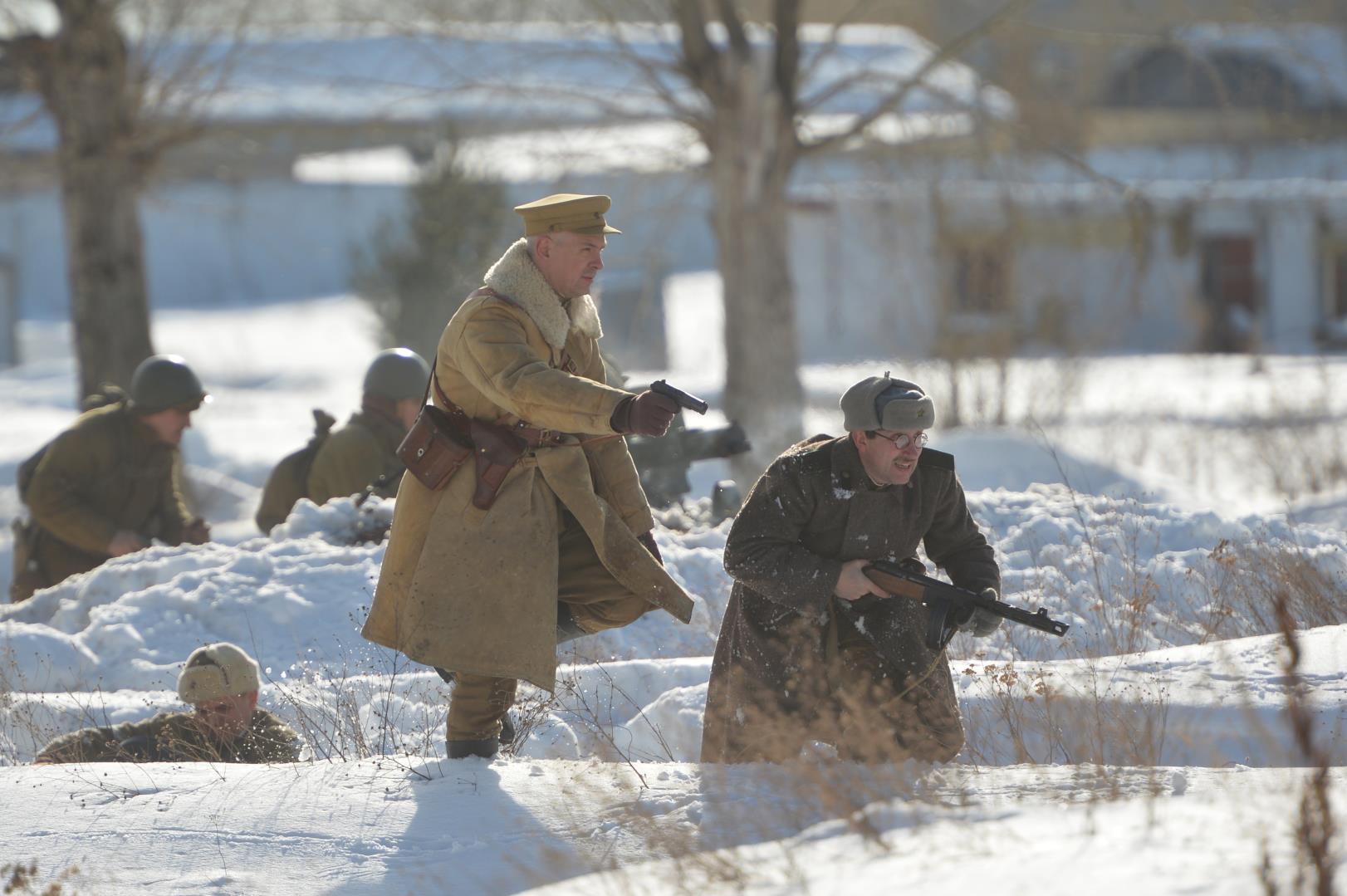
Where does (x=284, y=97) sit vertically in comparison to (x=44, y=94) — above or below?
above

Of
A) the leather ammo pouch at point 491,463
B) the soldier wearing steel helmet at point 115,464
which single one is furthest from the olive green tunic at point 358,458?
the leather ammo pouch at point 491,463

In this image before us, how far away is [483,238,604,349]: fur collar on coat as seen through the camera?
180 inches

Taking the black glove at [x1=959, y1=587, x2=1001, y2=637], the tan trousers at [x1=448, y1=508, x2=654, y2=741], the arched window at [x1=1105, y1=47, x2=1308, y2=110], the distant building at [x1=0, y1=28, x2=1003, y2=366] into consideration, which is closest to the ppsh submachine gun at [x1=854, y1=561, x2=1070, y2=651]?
the black glove at [x1=959, y1=587, x2=1001, y2=637]

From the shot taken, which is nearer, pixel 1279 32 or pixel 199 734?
pixel 199 734

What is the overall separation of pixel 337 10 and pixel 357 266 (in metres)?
10.1

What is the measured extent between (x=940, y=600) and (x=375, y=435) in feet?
16.3

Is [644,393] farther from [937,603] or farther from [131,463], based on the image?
[131,463]

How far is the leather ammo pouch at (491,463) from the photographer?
4527mm

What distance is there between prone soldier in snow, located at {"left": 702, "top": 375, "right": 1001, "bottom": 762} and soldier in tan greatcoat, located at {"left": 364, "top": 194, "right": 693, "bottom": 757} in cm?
26

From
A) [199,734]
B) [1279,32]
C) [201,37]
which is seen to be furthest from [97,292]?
[1279,32]

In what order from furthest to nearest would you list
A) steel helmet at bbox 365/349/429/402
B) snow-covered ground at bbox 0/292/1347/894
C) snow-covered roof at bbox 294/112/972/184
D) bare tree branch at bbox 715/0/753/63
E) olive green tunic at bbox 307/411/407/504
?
snow-covered roof at bbox 294/112/972/184
bare tree branch at bbox 715/0/753/63
olive green tunic at bbox 307/411/407/504
steel helmet at bbox 365/349/429/402
snow-covered ground at bbox 0/292/1347/894

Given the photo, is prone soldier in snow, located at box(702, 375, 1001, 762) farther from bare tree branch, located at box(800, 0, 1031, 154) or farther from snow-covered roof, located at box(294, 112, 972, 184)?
snow-covered roof, located at box(294, 112, 972, 184)

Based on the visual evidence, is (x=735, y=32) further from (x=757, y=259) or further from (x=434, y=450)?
(x=434, y=450)

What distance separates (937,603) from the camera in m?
4.46
